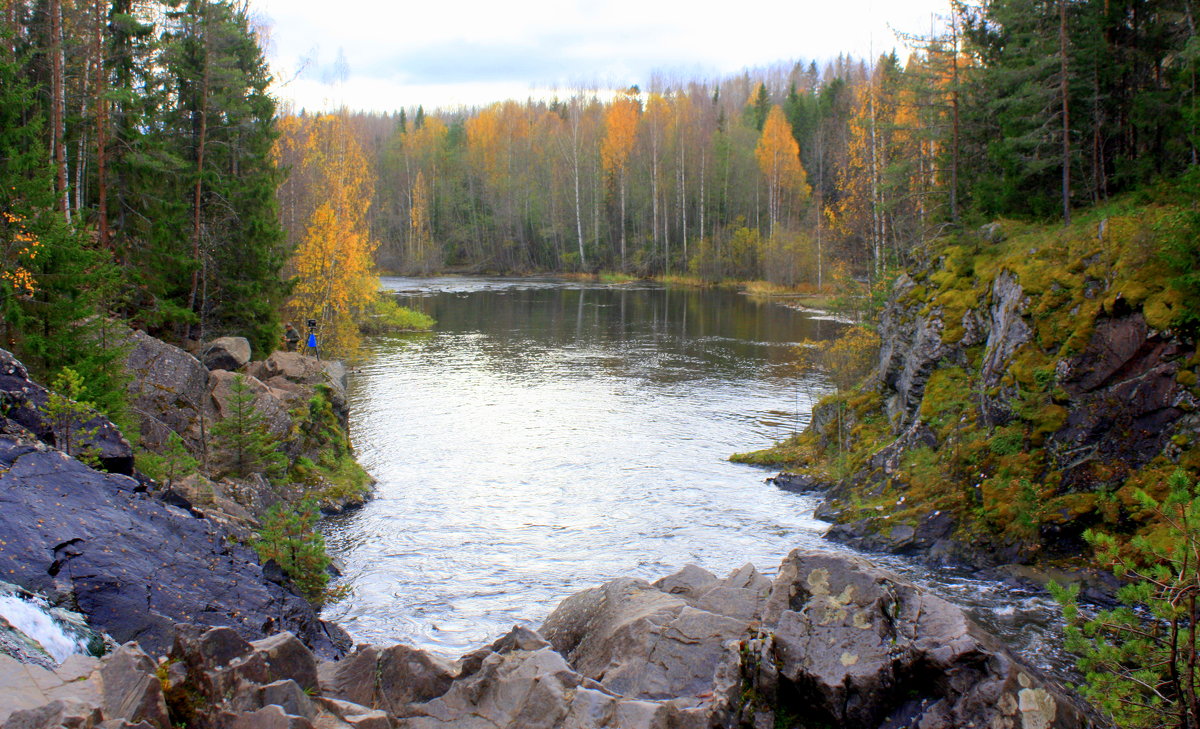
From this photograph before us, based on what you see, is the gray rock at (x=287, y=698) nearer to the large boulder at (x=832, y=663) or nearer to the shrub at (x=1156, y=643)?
the large boulder at (x=832, y=663)

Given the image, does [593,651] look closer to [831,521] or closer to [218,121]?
[831,521]

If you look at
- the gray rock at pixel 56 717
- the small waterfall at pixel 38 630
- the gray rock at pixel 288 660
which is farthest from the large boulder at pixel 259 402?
the gray rock at pixel 56 717

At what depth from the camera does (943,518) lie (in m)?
15.7

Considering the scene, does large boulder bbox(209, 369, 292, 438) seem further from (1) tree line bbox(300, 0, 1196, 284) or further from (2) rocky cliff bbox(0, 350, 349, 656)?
(1) tree line bbox(300, 0, 1196, 284)

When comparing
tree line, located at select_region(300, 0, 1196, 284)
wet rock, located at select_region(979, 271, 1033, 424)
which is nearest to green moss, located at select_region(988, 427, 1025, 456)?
wet rock, located at select_region(979, 271, 1033, 424)

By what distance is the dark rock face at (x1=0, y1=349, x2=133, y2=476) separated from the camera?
34.9ft

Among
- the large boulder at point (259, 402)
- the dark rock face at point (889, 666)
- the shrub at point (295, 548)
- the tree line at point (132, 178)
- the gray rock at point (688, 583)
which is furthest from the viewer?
the large boulder at point (259, 402)

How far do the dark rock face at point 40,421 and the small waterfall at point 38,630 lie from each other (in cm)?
383

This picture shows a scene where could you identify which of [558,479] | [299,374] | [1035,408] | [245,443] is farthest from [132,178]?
[1035,408]

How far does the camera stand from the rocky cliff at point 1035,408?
1381 centimetres

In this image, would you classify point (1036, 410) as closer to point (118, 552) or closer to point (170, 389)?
point (118, 552)

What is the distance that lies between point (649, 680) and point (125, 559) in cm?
577

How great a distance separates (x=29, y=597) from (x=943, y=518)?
14.5m

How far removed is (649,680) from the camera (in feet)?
27.2
